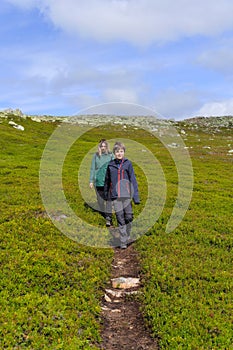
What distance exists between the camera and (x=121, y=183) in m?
15.7

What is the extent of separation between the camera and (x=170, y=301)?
38.8 feet

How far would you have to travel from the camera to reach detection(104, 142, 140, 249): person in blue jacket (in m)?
15.5

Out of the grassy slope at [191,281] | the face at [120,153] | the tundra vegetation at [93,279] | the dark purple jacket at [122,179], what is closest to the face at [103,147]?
the dark purple jacket at [122,179]

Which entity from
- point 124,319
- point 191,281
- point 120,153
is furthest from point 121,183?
point 124,319

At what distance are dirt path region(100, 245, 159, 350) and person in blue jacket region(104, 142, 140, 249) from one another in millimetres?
2642

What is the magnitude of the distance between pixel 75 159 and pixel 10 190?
23403mm

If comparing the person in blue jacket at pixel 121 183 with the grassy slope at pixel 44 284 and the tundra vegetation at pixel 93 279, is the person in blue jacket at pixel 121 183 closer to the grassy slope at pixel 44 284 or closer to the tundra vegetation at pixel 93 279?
the tundra vegetation at pixel 93 279

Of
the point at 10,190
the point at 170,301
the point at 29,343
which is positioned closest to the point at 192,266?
the point at 170,301

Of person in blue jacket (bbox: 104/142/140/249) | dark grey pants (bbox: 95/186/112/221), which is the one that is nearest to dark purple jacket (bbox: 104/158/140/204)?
person in blue jacket (bbox: 104/142/140/249)

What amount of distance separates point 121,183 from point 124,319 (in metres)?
6.14

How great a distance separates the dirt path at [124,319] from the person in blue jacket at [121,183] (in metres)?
2.64

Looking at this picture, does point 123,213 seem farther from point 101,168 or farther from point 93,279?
point 93,279

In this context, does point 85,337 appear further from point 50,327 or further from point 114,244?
point 114,244

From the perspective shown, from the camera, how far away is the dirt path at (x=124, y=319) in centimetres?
1023
